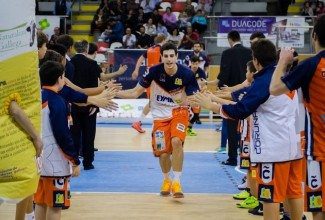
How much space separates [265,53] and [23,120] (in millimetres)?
2339

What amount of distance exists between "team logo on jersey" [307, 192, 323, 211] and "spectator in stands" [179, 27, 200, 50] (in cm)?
1753


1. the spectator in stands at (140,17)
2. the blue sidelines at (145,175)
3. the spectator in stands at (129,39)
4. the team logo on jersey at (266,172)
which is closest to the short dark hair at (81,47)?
the blue sidelines at (145,175)

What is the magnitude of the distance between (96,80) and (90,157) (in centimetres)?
125

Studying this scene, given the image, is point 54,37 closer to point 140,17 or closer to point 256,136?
point 256,136

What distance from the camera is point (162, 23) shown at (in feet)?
82.5

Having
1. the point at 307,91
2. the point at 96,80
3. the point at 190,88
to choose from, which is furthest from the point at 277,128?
the point at 96,80

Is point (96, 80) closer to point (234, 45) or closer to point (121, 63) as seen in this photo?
point (234, 45)

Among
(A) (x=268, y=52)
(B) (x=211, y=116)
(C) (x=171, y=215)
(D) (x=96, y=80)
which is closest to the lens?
(A) (x=268, y=52)

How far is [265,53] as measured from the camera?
6.15 metres

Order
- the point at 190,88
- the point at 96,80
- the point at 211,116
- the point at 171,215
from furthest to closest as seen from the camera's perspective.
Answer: the point at 211,116
the point at 96,80
the point at 190,88
the point at 171,215

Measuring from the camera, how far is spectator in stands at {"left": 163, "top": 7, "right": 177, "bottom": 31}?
2494 cm

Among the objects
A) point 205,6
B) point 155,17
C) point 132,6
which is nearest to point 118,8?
point 132,6

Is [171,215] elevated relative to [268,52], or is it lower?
lower

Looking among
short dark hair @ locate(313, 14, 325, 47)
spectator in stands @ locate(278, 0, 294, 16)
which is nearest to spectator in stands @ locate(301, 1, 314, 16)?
spectator in stands @ locate(278, 0, 294, 16)
